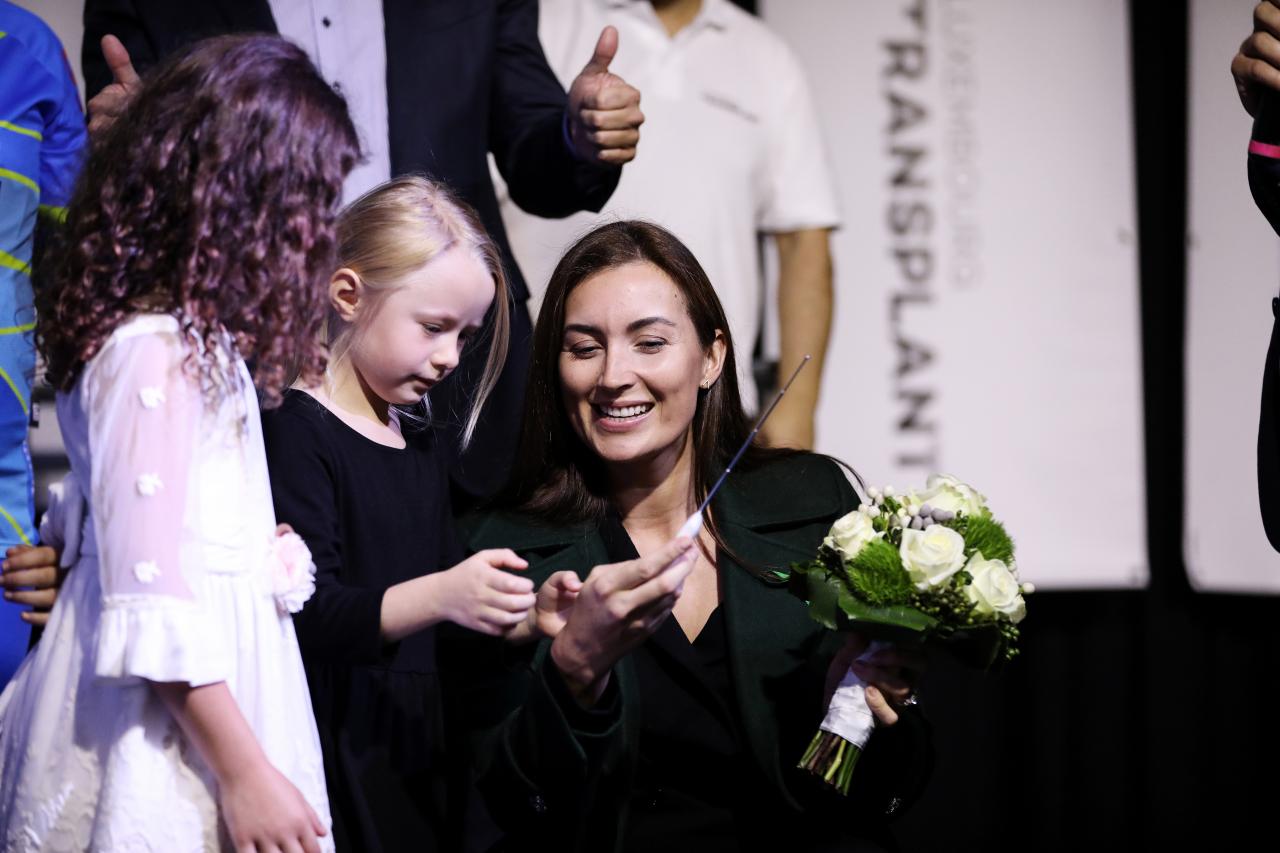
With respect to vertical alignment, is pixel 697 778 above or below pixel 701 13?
below

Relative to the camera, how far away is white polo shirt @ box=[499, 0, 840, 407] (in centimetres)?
322

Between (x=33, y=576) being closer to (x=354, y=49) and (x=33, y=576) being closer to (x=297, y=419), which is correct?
(x=297, y=419)

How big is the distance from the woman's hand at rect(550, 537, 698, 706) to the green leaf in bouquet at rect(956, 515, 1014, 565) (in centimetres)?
45

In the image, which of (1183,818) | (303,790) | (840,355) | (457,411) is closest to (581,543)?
(457,411)

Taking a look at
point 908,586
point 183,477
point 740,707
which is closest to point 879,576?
point 908,586

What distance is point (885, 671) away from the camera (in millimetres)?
2059

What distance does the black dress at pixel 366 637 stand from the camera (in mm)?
1888

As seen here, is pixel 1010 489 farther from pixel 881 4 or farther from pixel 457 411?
pixel 457 411

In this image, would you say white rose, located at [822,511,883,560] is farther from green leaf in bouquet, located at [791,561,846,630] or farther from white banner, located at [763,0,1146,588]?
white banner, located at [763,0,1146,588]

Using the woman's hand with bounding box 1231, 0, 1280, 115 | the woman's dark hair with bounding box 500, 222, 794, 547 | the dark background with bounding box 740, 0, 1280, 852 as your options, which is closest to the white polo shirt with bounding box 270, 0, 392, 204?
the woman's dark hair with bounding box 500, 222, 794, 547

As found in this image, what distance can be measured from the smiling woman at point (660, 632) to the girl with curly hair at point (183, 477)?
46 cm

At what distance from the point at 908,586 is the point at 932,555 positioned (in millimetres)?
56

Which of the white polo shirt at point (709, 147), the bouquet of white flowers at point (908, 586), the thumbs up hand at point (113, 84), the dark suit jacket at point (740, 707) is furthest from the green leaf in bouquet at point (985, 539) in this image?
A: the thumbs up hand at point (113, 84)

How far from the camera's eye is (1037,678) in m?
3.90
